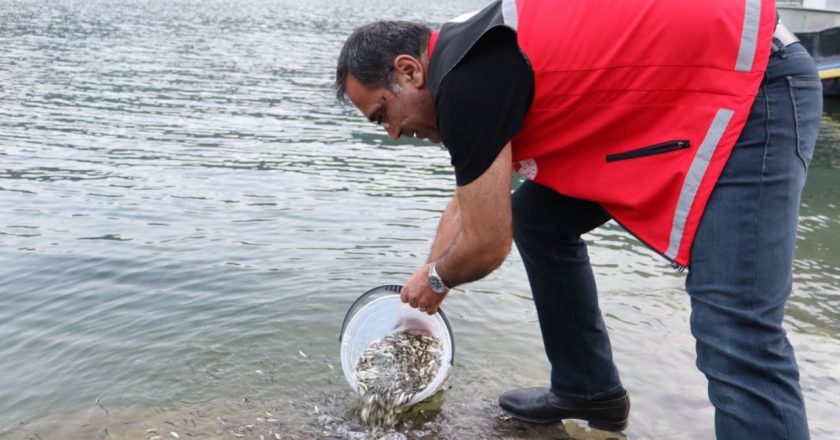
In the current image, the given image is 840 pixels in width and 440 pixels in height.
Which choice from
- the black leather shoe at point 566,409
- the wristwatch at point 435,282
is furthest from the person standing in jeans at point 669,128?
the black leather shoe at point 566,409

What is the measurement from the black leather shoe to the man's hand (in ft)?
3.17

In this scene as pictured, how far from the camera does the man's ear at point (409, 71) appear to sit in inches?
123

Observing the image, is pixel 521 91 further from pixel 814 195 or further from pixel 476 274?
pixel 814 195

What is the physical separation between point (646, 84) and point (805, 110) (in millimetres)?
558

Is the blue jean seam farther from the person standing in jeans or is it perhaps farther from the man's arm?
the man's arm

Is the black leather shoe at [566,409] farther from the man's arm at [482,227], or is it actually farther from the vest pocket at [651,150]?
the vest pocket at [651,150]

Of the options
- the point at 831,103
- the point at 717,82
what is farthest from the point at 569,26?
the point at 831,103

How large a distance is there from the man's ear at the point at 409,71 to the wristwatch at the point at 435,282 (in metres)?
0.88

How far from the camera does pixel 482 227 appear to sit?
124 inches

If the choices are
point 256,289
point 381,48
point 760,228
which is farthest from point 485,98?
point 256,289

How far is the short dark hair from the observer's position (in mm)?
3145

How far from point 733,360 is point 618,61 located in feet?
3.66

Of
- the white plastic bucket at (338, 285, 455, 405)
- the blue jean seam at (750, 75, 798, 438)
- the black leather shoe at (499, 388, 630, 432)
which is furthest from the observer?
the white plastic bucket at (338, 285, 455, 405)

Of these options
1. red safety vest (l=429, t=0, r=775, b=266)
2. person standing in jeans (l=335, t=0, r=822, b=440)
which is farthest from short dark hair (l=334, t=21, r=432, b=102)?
red safety vest (l=429, t=0, r=775, b=266)
